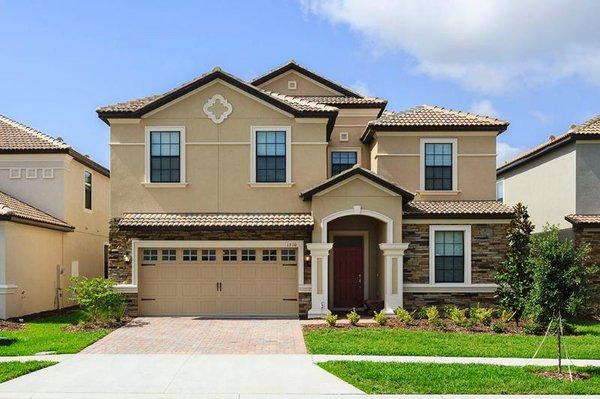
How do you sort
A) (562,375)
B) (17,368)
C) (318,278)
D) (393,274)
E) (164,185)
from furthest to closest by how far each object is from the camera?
(164,185) < (393,274) < (318,278) < (17,368) < (562,375)

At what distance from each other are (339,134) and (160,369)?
1359cm

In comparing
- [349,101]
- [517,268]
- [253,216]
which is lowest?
[517,268]

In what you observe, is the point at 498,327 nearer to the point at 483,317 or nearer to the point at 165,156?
the point at 483,317

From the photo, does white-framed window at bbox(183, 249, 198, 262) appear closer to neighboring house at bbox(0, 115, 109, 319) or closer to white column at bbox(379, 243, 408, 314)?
neighboring house at bbox(0, 115, 109, 319)

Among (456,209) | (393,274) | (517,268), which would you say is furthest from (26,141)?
(517,268)

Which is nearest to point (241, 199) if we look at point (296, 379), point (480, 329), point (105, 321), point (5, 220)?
point (105, 321)

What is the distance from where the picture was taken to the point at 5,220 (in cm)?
1811

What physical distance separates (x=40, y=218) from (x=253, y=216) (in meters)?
7.23

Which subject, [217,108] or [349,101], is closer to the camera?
[217,108]

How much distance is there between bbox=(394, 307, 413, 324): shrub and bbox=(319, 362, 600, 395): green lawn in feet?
17.1

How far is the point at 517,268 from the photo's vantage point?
1795cm

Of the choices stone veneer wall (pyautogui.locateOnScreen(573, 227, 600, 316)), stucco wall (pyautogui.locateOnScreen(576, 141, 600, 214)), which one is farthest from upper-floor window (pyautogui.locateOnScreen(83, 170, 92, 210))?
stucco wall (pyautogui.locateOnScreen(576, 141, 600, 214))

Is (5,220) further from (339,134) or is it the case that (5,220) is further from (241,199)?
(339,134)

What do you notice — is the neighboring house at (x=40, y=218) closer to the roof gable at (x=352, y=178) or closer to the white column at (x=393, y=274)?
the roof gable at (x=352, y=178)
